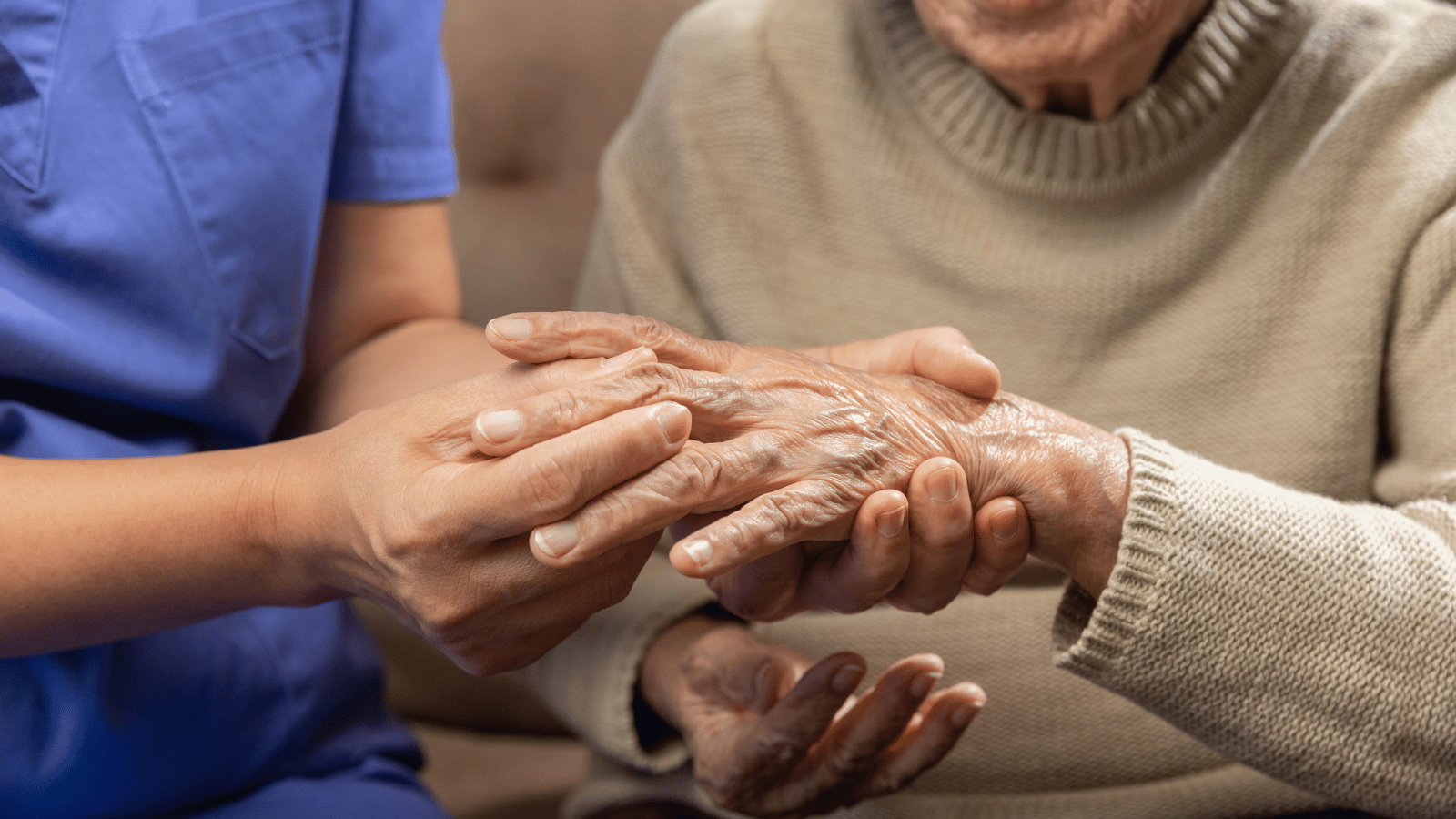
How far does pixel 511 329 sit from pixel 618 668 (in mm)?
367

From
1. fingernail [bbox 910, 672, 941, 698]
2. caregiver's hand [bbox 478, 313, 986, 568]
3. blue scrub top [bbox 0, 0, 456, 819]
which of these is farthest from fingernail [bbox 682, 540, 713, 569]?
blue scrub top [bbox 0, 0, 456, 819]

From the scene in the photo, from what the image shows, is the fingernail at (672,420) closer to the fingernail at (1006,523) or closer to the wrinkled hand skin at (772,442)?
the wrinkled hand skin at (772,442)

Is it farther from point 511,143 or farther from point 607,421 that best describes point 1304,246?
point 511,143

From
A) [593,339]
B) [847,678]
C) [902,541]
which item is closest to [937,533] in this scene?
→ [902,541]

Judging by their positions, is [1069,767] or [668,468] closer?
[668,468]

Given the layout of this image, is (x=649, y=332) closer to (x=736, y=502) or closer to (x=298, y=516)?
(x=736, y=502)

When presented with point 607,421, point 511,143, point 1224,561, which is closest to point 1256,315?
point 1224,561

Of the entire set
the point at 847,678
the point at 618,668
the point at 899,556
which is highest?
the point at 899,556

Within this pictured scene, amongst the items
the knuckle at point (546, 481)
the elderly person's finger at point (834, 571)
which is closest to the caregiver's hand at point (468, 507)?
the knuckle at point (546, 481)

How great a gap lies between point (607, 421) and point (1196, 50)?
0.60 meters

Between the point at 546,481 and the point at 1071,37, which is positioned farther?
the point at 1071,37

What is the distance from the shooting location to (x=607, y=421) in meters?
0.60

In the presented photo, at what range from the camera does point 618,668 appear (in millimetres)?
914

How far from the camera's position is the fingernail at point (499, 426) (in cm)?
61
